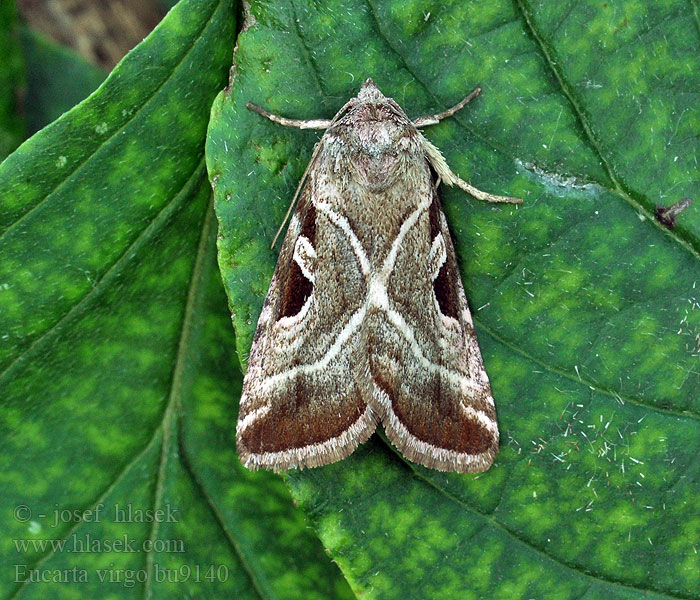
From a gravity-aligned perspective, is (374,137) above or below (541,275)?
above

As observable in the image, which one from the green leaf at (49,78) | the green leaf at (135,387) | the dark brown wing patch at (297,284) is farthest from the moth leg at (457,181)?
the green leaf at (49,78)

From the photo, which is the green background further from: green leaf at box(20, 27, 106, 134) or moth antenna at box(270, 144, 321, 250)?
green leaf at box(20, 27, 106, 134)

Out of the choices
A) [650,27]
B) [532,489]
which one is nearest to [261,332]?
[532,489]

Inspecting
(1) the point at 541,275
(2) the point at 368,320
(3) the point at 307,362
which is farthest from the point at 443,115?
(3) the point at 307,362

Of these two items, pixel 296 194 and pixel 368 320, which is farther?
pixel 368 320

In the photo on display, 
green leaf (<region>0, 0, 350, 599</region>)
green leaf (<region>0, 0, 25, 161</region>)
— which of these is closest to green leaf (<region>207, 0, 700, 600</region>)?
green leaf (<region>0, 0, 350, 599</region>)

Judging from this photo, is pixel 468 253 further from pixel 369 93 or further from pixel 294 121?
pixel 294 121

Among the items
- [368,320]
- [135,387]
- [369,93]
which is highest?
[369,93]
